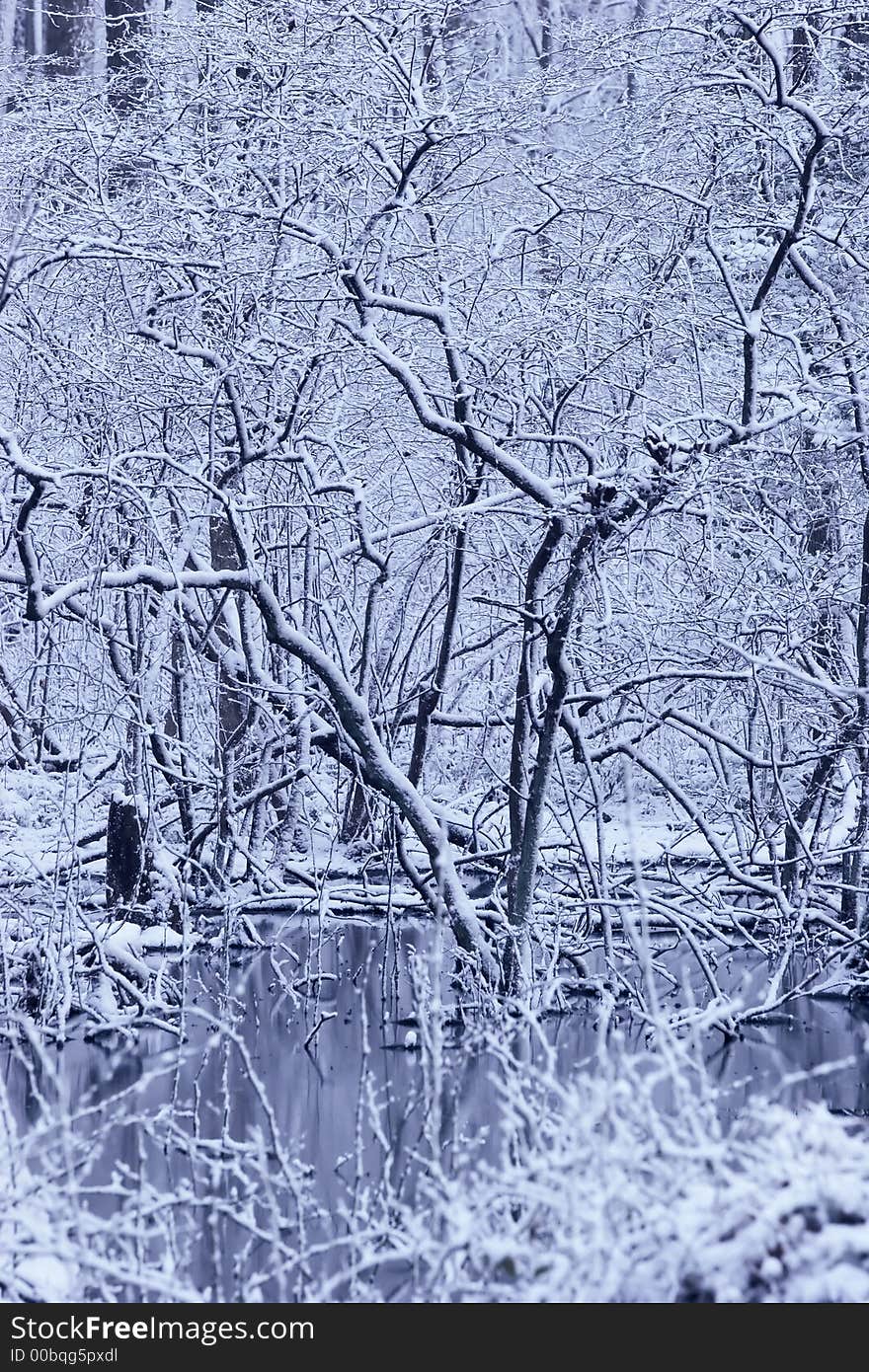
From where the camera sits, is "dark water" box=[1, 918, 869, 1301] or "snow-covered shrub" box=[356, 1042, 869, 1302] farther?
"dark water" box=[1, 918, 869, 1301]

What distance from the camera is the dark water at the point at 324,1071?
6984 mm

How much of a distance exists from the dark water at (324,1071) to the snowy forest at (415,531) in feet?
0.15

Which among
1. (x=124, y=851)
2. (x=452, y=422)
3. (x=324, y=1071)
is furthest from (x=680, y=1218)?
(x=124, y=851)

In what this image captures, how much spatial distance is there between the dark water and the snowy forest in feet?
0.15

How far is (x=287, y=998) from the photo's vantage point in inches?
400

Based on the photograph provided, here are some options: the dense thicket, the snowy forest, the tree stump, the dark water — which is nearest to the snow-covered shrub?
the dark water

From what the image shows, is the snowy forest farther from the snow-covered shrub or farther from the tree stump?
the snow-covered shrub

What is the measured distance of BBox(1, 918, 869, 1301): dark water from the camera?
22.9 feet

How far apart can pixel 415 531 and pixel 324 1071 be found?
168 inches

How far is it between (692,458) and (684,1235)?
5.45m

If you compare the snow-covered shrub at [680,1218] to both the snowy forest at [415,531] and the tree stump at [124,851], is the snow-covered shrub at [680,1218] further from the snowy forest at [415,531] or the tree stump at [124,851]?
the tree stump at [124,851]

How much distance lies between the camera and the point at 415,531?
1130 centimetres
